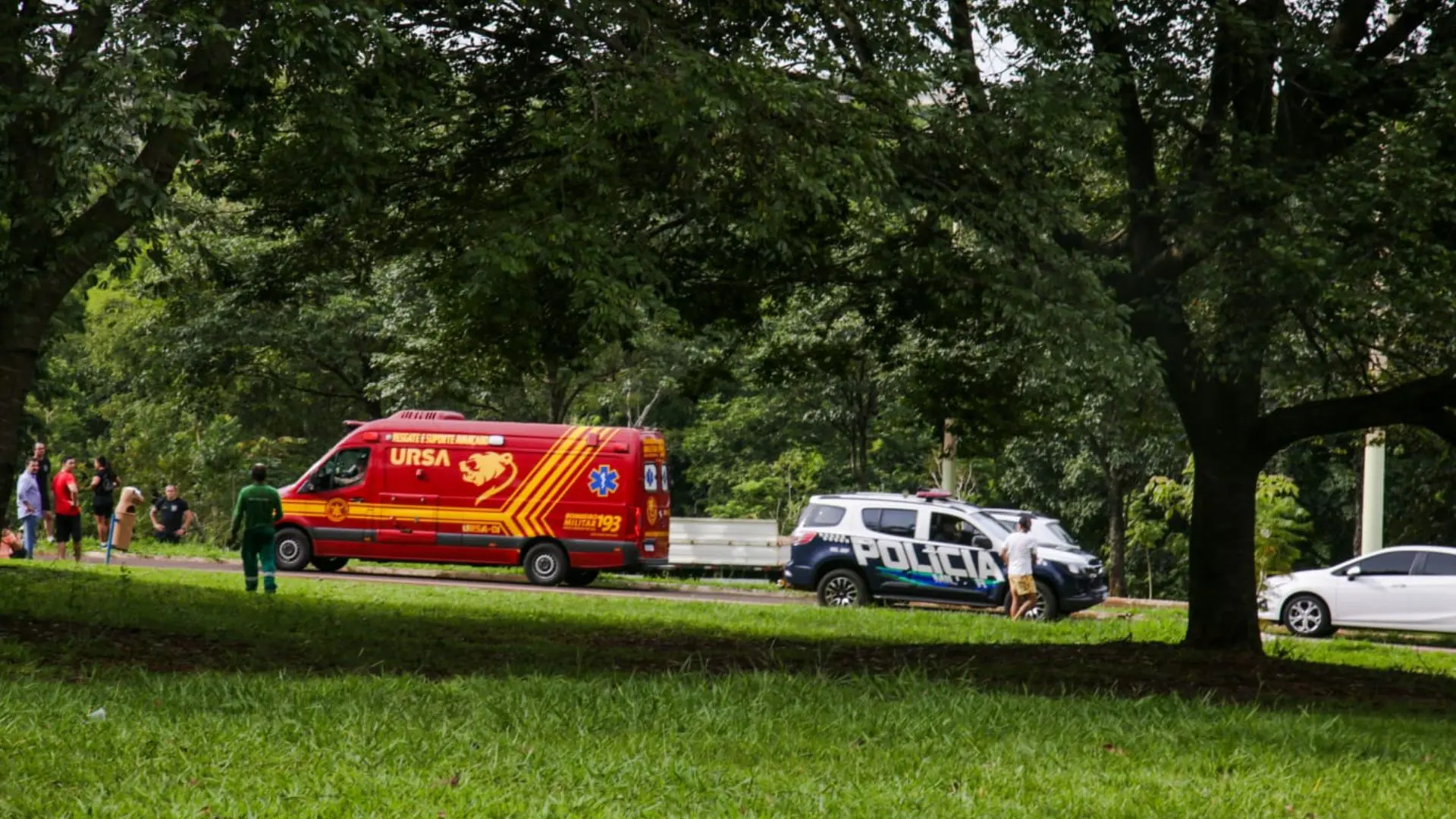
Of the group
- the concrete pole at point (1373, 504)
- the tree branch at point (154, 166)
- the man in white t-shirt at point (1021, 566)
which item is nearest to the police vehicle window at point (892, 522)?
the man in white t-shirt at point (1021, 566)

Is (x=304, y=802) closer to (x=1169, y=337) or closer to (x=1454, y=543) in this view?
(x=1169, y=337)

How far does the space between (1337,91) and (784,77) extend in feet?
14.7

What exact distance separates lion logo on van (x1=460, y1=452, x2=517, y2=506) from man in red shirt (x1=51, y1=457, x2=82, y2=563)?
580 centimetres

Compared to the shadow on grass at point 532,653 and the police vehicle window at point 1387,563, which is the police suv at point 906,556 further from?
the shadow on grass at point 532,653

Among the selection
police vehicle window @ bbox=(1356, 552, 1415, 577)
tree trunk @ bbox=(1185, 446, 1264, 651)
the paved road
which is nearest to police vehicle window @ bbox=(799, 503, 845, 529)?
the paved road

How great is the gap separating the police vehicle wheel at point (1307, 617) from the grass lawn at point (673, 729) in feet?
30.4

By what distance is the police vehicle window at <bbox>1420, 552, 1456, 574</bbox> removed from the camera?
2231cm

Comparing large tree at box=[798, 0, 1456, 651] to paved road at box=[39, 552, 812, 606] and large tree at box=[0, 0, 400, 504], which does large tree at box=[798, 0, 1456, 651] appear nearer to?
large tree at box=[0, 0, 400, 504]

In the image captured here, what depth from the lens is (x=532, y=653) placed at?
13.1 m

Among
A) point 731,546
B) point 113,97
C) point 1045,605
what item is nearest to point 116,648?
point 113,97

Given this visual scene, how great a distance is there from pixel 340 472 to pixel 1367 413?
17340 millimetres

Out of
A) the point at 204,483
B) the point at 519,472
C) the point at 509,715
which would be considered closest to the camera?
the point at 509,715

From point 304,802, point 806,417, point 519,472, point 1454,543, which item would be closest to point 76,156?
point 304,802

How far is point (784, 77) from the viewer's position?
10.8 metres
